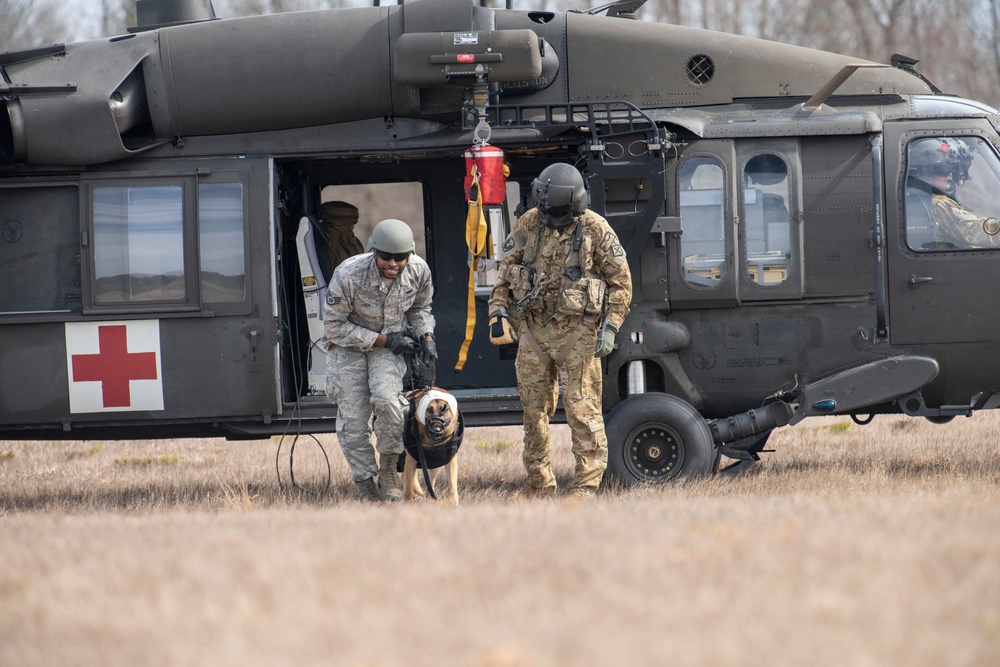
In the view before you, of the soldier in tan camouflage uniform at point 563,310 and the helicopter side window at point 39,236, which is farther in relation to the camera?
the helicopter side window at point 39,236

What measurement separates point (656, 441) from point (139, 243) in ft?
12.7

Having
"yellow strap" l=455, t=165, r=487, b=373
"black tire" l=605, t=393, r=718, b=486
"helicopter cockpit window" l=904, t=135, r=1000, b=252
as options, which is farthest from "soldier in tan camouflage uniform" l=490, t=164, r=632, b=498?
"helicopter cockpit window" l=904, t=135, r=1000, b=252

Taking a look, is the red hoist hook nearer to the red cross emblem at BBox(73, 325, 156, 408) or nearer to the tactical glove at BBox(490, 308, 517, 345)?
the tactical glove at BBox(490, 308, 517, 345)

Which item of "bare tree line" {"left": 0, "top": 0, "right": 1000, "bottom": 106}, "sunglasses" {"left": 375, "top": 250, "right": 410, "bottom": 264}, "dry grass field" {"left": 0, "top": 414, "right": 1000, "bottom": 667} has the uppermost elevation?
"bare tree line" {"left": 0, "top": 0, "right": 1000, "bottom": 106}

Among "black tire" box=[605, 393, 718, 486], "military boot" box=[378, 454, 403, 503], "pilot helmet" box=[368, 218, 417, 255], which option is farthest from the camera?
"black tire" box=[605, 393, 718, 486]

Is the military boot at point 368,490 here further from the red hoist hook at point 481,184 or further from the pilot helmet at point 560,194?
the pilot helmet at point 560,194

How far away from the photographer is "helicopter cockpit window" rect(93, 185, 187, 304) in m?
7.55

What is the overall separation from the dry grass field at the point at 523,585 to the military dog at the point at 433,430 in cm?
81

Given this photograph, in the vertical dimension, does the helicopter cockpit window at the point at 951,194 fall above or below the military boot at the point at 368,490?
above

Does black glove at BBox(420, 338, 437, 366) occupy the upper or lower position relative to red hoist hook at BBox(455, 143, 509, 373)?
lower

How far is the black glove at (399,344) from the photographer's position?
277 inches

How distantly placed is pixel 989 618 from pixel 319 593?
2.18m

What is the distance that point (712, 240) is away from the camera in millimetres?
7504

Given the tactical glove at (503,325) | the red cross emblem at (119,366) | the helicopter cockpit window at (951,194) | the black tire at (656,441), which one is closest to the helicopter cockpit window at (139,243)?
the red cross emblem at (119,366)
